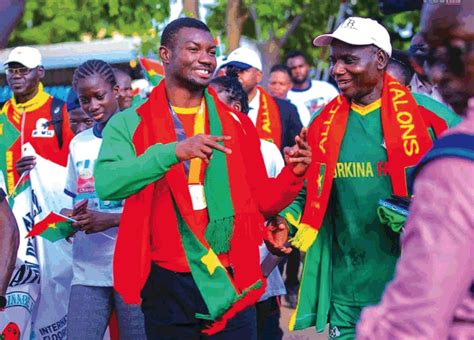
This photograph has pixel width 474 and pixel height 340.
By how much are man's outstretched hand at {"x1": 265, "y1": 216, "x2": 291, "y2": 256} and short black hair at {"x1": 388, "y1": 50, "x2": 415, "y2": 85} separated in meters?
2.41

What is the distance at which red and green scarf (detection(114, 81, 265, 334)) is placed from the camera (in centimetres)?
468

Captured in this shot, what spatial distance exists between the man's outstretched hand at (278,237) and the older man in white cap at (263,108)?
3513 mm

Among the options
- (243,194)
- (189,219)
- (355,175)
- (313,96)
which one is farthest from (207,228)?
(313,96)

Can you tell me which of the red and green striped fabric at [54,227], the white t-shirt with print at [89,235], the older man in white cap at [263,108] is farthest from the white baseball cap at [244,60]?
the red and green striped fabric at [54,227]

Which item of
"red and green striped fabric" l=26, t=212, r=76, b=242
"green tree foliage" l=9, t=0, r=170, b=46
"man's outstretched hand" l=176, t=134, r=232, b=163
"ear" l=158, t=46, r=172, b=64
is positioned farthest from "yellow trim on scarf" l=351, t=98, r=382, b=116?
"green tree foliage" l=9, t=0, r=170, b=46

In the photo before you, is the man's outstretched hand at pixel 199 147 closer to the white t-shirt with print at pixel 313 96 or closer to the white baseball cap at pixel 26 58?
the white baseball cap at pixel 26 58

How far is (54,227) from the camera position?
6.02m

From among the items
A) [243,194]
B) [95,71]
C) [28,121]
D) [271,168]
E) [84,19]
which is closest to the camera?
[243,194]

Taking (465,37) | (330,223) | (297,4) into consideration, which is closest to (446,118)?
(330,223)

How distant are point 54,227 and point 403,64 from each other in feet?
9.08

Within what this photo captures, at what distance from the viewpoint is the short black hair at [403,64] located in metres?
7.30

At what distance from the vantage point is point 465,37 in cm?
221

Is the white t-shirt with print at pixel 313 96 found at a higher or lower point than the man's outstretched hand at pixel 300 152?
lower

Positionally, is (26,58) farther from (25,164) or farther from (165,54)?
(165,54)
